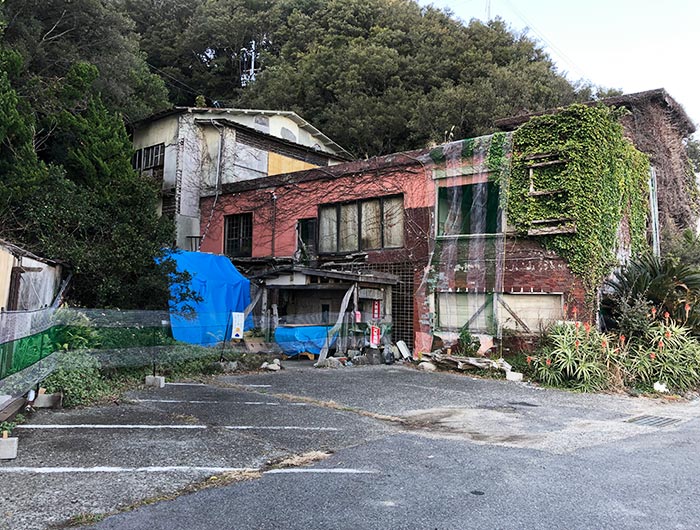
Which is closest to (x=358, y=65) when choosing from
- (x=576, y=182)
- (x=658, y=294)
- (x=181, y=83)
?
(x=181, y=83)

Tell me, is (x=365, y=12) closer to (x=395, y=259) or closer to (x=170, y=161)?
(x=170, y=161)

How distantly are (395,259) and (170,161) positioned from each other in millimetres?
10320

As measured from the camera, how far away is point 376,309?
15125mm

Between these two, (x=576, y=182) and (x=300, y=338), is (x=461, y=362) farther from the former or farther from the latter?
(x=576, y=182)

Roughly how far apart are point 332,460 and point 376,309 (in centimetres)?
991

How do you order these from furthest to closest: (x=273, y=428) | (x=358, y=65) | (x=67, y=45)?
(x=358, y=65) < (x=67, y=45) < (x=273, y=428)

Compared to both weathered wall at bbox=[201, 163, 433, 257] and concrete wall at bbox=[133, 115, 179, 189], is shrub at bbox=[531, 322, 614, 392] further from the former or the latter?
concrete wall at bbox=[133, 115, 179, 189]

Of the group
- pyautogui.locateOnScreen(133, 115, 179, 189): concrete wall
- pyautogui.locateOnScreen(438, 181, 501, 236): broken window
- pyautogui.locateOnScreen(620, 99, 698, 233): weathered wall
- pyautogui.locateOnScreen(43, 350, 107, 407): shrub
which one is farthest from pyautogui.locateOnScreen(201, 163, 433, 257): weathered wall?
pyautogui.locateOnScreen(43, 350, 107, 407): shrub

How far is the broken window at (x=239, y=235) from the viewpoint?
19016mm

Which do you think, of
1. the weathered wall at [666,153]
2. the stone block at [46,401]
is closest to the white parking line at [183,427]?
the stone block at [46,401]

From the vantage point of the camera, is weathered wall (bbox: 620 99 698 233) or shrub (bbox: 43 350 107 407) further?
weathered wall (bbox: 620 99 698 233)

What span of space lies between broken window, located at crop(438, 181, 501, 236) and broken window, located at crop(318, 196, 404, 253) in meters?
1.36

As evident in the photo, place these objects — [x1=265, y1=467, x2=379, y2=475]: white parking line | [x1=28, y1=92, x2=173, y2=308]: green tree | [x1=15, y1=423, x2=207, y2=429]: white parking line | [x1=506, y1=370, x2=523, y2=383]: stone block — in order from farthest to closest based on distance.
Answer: [x1=506, y1=370, x2=523, y2=383]: stone block
[x1=28, y1=92, x2=173, y2=308]: green tree
[x1=15, y1=423, x2=207, y2=429]: white parking line
[x1=265, y1=467, x2=379, y2=475]: white parking line

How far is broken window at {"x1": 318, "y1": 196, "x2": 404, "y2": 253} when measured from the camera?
15734mm
